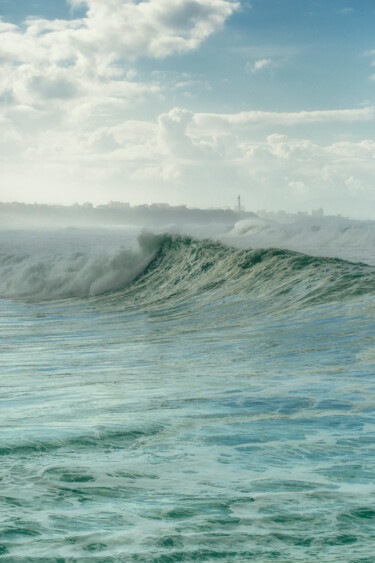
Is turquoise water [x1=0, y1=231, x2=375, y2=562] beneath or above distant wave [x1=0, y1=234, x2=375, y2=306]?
beneath

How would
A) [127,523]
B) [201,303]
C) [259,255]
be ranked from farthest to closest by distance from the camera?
1. [259,255]
2. [201,303]
3. [127,523]

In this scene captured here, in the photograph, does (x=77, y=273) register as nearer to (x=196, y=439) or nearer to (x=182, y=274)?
(x=182, y=274)

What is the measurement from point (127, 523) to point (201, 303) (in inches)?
462

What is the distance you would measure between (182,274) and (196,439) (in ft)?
49.4

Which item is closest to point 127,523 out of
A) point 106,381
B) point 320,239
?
point 106,381

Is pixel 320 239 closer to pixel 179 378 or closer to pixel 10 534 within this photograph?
pixel 179 378

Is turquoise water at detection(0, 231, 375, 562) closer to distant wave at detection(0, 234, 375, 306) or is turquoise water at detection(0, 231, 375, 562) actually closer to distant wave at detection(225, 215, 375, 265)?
distant wave at detection(0, 234, 375, 306)

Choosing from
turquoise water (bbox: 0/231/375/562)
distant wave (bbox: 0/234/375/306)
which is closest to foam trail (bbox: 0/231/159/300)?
distant wave (bbox: 0/234/375/306)

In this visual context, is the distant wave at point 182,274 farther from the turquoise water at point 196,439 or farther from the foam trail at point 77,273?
the turquoise water at point 196,439

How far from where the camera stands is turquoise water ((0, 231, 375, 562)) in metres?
2.88

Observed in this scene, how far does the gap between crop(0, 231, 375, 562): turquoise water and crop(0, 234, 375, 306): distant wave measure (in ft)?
4.21

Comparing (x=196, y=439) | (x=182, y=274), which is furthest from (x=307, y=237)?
(x=196, y=439)

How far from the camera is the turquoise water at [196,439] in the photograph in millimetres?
2881

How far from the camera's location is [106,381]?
6684mm
